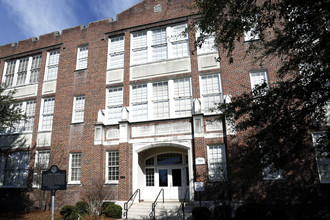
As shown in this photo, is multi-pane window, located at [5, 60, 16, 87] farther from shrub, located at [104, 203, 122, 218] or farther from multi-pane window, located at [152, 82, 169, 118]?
shrub, located at [104, 203, 122, 218]

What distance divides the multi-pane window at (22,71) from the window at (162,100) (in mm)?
10096

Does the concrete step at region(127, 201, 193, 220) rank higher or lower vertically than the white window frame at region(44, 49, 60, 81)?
lower

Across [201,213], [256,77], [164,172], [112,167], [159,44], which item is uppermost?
[159,44]

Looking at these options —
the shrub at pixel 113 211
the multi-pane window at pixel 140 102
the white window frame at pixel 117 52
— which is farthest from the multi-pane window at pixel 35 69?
the shrub at pixel 113 211

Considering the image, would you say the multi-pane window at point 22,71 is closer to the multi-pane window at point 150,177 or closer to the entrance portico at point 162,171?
the entrance portico at point 162,171

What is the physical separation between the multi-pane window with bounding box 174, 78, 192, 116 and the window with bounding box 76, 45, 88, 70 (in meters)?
7.41

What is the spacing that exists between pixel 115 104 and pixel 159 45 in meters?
5.02

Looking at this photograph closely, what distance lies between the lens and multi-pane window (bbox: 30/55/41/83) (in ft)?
65.2

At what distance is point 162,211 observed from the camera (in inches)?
519

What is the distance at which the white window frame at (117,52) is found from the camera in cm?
1770

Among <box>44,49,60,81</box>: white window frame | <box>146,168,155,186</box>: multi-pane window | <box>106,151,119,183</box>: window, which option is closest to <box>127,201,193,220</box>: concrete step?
<box>146,168,155,186</box>: multi-pane window

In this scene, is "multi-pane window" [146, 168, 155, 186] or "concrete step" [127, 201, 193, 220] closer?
"concrete step" [127, 201, 193, 220]

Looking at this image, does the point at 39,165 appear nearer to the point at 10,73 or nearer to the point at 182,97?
the point at 10,73

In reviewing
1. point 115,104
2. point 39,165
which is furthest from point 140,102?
point 39,165
